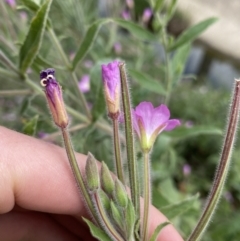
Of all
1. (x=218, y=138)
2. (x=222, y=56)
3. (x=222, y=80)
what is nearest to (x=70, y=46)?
(x=218, y=138)

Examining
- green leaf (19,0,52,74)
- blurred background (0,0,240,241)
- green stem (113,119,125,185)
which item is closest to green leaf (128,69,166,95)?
blurred background (0,0,240,241)

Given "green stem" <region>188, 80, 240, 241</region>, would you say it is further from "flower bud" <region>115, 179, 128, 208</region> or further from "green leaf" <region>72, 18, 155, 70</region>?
"green leaf" <region>72, 18, 155, 70</region>

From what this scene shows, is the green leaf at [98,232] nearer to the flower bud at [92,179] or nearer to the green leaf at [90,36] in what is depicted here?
the flower bud at [92,179]

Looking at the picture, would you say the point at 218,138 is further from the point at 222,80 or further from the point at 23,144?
the point at 23,144

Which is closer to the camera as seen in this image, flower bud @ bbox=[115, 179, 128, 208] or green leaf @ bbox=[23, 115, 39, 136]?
flower bud @ bbox=[115, 179, 128, 208]

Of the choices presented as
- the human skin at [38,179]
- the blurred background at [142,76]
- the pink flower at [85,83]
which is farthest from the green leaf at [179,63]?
the human skin at [38,179]

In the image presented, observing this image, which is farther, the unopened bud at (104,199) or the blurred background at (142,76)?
the blurred background at (142,76)

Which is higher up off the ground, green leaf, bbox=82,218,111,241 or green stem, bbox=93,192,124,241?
green stem, bbox=93,192,124,241
